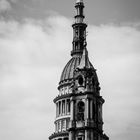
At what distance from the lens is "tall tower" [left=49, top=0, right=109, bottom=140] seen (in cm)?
10000

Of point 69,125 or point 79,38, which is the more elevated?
point 79,38

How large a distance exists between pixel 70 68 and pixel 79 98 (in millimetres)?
15486

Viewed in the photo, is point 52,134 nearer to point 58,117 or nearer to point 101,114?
point 58,117

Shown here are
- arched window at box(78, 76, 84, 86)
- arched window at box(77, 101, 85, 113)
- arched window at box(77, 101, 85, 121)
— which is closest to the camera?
arched window at box(77, 101, 85, 121)

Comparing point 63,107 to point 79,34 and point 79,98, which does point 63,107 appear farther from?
point 79,34

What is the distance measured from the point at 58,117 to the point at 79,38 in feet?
69.4

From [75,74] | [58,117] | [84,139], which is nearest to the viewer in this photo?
[84,139]

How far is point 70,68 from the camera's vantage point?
117 m

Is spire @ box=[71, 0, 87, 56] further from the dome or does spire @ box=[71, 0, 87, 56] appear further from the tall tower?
the dome

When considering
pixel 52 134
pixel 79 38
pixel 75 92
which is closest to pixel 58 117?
pixel 52 134

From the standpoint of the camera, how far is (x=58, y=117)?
113188 mm

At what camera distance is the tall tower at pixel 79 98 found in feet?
328

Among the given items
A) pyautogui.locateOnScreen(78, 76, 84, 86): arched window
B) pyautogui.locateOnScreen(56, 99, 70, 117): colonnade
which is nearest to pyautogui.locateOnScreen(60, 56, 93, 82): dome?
pyautogui.locateOnScreen(56, 99, 70, 117): colonnade

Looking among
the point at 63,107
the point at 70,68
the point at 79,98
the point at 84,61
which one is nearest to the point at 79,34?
the point at 70,68
